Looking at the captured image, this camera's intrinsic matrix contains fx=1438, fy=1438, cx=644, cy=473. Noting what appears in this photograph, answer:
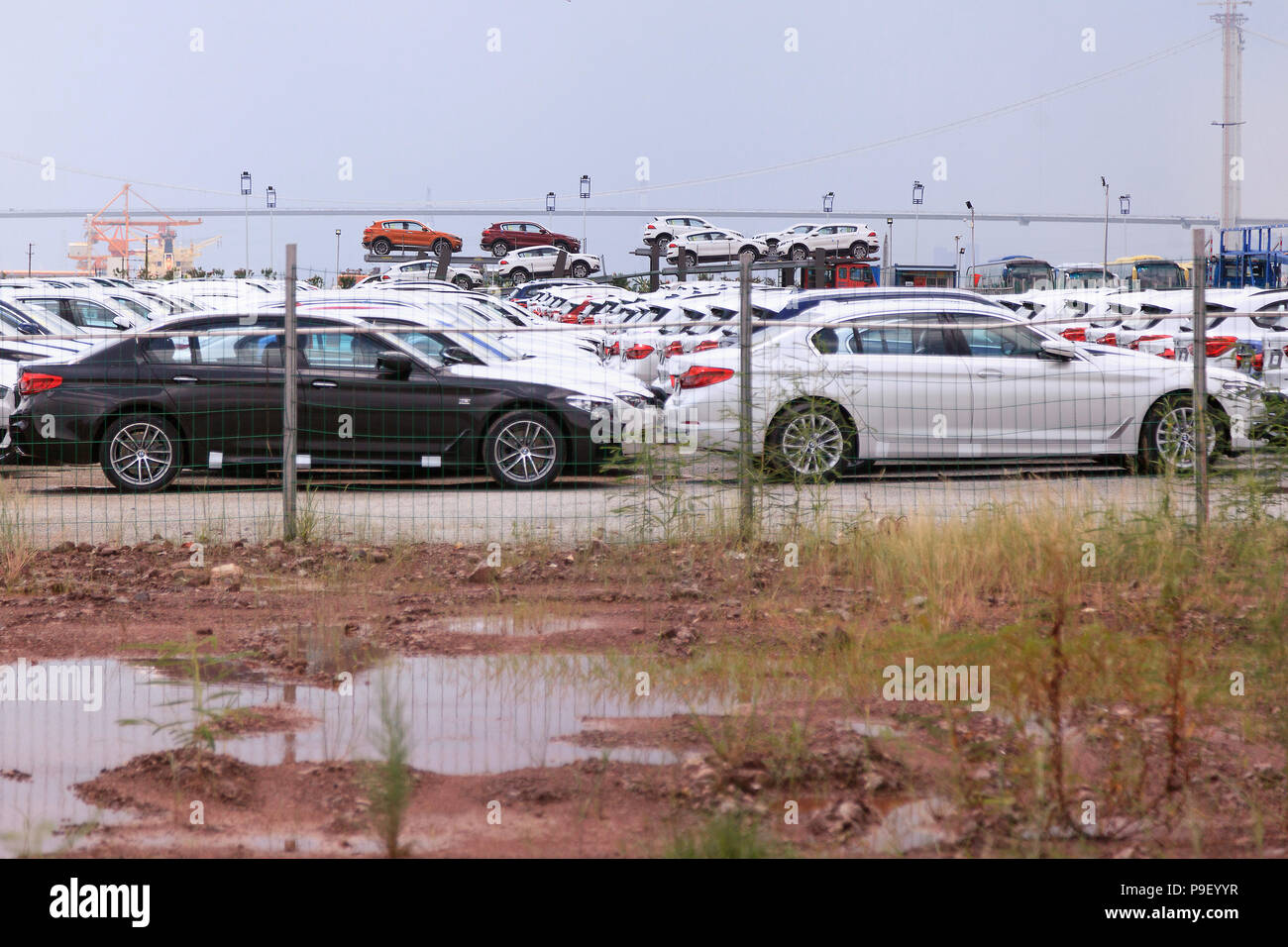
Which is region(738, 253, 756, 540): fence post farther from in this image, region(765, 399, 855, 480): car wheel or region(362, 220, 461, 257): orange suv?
region(362, 220, 461, 257): orange suv

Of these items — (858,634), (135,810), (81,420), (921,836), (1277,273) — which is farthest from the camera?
(1277,273)

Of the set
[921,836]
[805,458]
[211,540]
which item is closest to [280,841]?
[921,836]

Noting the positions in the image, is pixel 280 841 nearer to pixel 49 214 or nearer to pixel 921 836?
pixel 921 836

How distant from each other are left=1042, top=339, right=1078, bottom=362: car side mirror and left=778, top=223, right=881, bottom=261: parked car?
147 feet

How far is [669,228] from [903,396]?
46895mm

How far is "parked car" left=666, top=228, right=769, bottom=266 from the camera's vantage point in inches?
2253

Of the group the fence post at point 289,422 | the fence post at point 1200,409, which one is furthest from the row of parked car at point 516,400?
the fence post at point 1200,409

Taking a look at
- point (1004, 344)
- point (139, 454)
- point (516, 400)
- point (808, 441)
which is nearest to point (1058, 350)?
point (1004, 344)

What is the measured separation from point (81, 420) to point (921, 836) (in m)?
9.96

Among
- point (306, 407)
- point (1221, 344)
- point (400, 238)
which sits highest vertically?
point (400, 238)

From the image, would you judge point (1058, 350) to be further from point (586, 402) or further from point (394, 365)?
point (394, 365)

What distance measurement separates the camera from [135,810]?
495 cm

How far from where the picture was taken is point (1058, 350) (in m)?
12.7
